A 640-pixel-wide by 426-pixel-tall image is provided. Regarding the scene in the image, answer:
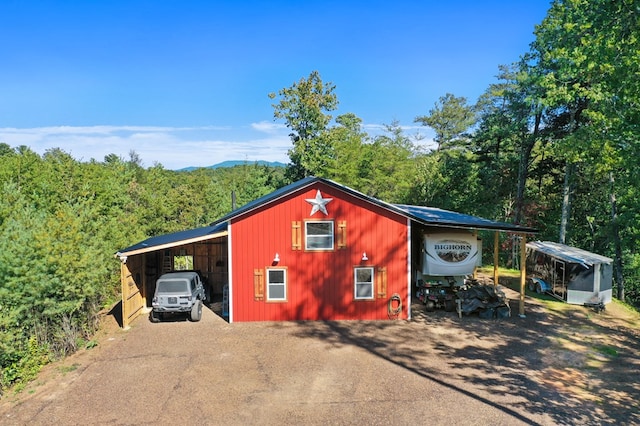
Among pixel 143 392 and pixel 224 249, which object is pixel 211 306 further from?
pixel 143 392

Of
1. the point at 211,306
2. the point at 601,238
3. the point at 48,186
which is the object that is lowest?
the point at 211,306

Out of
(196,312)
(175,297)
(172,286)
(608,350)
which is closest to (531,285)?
(608,350)

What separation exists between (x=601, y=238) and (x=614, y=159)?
49.5 ft

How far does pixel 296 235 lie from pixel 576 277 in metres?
13.1

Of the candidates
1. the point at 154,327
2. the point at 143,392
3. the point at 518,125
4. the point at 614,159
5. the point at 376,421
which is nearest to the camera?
the point at 376,421

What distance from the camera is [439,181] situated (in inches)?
1383

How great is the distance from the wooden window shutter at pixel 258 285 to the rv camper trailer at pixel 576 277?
13893 millimetres

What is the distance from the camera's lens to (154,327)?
16.2 m

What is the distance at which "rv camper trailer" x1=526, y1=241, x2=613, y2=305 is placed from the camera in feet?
61.9

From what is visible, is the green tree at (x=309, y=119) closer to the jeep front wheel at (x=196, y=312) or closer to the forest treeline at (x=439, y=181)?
the forest treeline at (x=439, y=181)

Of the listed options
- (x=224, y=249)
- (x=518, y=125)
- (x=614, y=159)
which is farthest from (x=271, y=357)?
(x=518, y=125)

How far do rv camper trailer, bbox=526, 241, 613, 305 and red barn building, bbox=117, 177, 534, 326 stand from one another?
554 cm

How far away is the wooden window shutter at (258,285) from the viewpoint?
16.6 metres

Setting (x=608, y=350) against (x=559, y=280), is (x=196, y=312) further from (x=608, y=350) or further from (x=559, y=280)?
(x=559, y=280)
